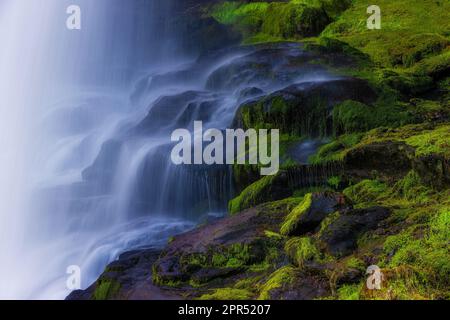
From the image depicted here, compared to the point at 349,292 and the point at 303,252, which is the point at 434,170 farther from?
the point at 349,292

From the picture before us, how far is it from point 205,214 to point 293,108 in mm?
2874

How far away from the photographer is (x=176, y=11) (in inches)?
1045

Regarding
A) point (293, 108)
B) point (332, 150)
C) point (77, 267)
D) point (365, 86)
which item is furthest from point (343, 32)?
point (77, 267)

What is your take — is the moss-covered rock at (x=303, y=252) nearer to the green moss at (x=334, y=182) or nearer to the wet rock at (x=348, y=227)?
the wet rock at (x=348, y=227)

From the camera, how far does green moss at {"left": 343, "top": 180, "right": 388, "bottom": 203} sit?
8.75 meters

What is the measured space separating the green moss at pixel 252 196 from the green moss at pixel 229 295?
10.8ft

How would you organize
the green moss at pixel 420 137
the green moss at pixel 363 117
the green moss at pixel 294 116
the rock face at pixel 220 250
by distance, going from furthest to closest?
the green moss at pixel 294 116
the green moss at pixel 363 117
the green moss at pixel 420 137
the rock face at pixel 220 250

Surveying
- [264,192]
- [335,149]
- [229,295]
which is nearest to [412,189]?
[335,149]

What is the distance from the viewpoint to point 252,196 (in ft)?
32.6

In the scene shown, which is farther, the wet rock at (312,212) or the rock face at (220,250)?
the wet rock at (312,212)

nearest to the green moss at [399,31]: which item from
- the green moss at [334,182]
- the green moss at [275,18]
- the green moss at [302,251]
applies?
the green moss at [275,18]

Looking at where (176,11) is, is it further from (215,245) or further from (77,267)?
(215,245)

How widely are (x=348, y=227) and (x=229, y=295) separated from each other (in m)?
1.82

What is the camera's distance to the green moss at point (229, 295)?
252 inches
